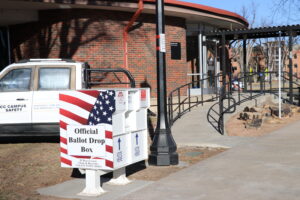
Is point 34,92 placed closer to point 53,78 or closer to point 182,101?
point 53,78

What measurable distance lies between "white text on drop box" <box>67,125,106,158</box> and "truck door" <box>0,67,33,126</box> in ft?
12.6

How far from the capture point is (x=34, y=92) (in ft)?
31.6

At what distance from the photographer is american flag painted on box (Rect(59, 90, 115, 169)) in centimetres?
591

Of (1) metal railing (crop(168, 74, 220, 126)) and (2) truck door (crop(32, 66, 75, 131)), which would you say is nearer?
(2) truck door (crop(32, 66, 75, 131))

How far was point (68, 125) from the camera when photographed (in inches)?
241

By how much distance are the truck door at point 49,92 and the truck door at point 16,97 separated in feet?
0.53

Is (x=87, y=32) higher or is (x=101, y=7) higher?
(x=101, y=7)

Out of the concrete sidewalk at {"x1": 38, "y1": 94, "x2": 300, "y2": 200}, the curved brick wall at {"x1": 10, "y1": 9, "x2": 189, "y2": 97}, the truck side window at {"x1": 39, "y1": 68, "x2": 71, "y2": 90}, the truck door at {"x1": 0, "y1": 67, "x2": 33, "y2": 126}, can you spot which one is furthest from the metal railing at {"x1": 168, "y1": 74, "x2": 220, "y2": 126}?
the truck door at {"x1": 0, "y1": 67, "x2": 33, "y2": 126}

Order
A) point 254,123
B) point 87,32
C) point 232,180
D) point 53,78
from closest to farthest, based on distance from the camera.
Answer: point 232,180 → point 53,78 → point 254,123 → point 87,32

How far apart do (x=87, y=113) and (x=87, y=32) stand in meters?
9.70

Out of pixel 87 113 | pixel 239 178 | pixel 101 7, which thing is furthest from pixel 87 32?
pixel 239 178

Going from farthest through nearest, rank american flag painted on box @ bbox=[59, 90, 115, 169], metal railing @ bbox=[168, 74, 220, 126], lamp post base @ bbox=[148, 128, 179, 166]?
metal railing @ bbox=[168, 74, 220, 126], lamp post base @ bbox=[148, 128, 179, 166], american flag painted on box @ bbox=[59, 90, 115, 169]

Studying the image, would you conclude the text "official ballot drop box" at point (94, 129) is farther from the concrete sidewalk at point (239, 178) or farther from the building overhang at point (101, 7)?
the building overhang at point (101, 7)

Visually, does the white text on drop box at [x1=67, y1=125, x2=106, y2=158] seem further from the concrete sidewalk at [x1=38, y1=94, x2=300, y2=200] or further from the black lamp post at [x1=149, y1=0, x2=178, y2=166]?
the black lamp post at [x1=149, y1=0, x2=178, y2=166]
